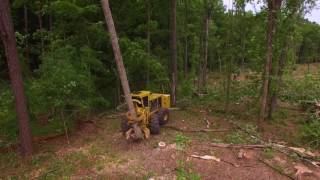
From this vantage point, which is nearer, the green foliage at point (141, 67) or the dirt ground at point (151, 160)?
the dirt ground at point (151, 160)

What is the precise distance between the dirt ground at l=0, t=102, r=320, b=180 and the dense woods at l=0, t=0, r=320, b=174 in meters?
1.29

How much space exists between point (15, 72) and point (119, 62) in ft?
11.9

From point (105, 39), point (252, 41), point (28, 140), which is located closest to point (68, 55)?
point (105, 39)

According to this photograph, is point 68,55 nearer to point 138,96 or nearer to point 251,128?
point 138,96

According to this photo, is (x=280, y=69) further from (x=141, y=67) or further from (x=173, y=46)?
(x=141, y=67)

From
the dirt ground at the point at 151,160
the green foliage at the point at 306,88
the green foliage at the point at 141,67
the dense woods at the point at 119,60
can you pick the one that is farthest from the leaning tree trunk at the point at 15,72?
the green foliage at the point at 306,88

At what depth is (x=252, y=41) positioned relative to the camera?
1769cm

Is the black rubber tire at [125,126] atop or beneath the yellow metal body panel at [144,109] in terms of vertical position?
beneath

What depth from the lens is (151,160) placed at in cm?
1186

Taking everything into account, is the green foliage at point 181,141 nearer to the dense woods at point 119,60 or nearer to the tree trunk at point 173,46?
the dense woods at point 119,60

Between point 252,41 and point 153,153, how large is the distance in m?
8.68

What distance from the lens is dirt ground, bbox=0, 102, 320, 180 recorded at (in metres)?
11.0

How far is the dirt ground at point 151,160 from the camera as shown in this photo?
11023 millimetres

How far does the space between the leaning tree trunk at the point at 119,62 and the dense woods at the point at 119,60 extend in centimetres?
4
